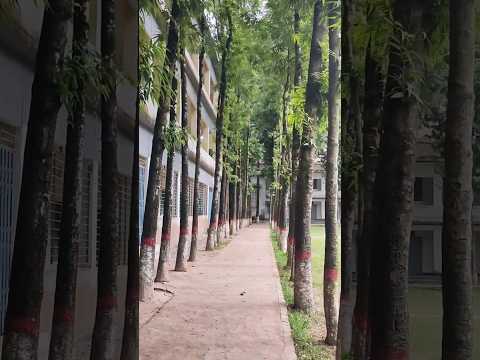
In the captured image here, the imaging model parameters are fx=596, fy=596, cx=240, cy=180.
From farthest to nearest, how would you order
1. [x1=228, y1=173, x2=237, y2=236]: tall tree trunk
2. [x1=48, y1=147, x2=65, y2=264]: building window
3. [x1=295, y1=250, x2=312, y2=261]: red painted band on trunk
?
[x1=228, y1=173, x2=237, y2=236]: tall tree trunk < [x1=295, y1=250, x2=312, y2=261]: red painted band on trunk < [x1=48, y1=147, x2=65, y2=264]: building window

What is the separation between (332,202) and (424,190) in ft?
46.6

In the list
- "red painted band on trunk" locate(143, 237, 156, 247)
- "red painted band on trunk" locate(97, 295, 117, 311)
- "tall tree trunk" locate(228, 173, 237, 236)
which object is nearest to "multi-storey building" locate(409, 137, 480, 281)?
"red painted band on trunk" locate(143, 237, 156, 247)

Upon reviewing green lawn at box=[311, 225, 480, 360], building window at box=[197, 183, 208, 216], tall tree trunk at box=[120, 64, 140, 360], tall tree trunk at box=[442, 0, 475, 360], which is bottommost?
green lawn at box=[311, 225, 480, 360]

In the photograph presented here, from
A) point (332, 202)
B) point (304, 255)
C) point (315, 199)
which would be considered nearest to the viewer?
point (332, 202)

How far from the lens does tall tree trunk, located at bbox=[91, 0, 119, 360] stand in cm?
523

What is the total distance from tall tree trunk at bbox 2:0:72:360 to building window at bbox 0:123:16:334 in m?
3.44

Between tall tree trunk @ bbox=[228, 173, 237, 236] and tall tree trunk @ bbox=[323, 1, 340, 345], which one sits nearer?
tall tree trunk @ bbox=[323, 1, 340, 345]

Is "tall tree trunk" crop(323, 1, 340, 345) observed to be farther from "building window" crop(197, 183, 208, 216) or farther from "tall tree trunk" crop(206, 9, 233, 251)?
"building window" crop(197, 183, 208, 216)

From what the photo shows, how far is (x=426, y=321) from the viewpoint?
1431cm

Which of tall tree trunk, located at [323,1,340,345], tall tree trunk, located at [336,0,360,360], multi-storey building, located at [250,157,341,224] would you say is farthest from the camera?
multi-storey building, located at [250,157,341,224]

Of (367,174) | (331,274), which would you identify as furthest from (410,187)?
(331,274)

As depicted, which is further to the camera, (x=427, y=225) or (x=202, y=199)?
(x=202, y=199)

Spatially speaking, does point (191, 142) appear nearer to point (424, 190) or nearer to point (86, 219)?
point (424, 190)

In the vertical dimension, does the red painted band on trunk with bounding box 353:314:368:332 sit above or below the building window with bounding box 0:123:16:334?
below
